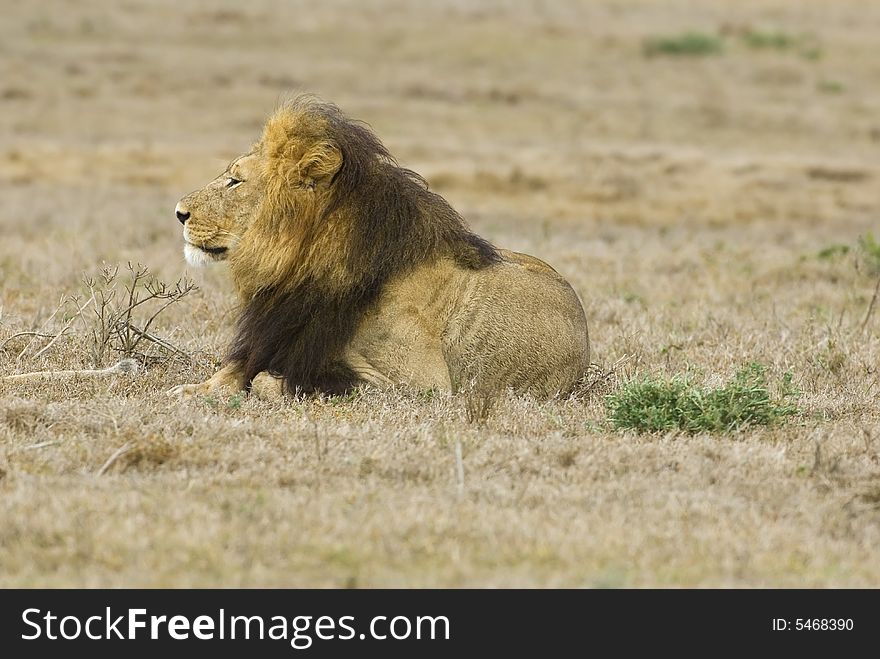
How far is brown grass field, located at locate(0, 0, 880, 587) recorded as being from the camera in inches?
200

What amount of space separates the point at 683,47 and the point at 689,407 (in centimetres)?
2665

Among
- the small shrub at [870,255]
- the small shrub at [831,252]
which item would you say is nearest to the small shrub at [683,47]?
the small shrub at [831,252]

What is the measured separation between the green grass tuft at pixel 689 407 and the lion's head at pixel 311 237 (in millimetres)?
1355

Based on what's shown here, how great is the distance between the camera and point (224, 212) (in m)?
7.42

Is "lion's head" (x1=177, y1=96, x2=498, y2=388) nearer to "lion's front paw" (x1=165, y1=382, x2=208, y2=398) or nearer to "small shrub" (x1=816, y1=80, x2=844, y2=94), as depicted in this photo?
"lion's front paw" (x1=165, y1=382, x2=208, y2=398)

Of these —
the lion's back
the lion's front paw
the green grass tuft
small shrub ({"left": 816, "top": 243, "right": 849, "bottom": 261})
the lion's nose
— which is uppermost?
the lion's nose

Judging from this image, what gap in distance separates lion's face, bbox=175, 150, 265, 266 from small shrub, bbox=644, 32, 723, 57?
85.1 feet

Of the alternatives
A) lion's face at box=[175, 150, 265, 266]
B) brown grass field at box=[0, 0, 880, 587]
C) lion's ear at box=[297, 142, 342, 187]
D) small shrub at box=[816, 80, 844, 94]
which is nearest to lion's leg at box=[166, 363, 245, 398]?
brown grass field at box=[0, 0, 880, 587]

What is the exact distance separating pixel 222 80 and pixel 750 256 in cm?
1606

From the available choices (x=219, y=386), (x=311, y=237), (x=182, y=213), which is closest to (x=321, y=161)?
(x=311, y=237)

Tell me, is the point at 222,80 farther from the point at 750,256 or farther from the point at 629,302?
the point at 629,302

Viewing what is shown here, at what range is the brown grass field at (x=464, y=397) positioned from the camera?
5.08 meters

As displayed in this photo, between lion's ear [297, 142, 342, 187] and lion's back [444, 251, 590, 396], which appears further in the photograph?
lion's back [444, 251, 590, 396]
